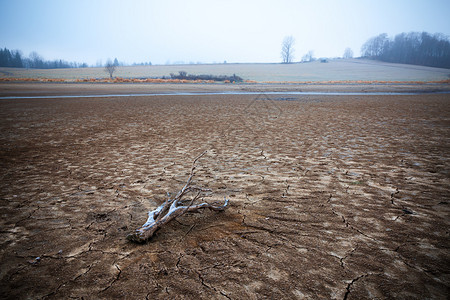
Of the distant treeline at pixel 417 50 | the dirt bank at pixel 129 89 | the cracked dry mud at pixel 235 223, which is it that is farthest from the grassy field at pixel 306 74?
the cracked dry mud at pixel 235 223

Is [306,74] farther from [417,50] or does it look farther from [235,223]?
[235,223]

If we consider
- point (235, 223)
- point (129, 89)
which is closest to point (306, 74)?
point (129, 89)

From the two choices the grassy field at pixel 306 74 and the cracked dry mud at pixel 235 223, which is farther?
the grassy field at pixel 306 74

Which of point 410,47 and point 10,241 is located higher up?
point 410,47

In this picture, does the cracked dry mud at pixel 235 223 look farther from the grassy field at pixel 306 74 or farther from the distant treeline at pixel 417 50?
the distant treeline at pixel 417 50

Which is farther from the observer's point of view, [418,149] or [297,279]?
[418,149]

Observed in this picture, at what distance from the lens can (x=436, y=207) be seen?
Answer: 273cm

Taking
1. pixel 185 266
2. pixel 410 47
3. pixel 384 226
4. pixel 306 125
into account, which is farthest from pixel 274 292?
pixel 410 47

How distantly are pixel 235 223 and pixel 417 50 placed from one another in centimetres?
10298

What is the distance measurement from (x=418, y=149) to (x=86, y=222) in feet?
21.4

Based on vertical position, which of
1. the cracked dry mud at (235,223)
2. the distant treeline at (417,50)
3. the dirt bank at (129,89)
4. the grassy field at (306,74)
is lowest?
the cracked dry mud at (235,223)

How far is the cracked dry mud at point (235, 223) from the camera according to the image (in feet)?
5.62

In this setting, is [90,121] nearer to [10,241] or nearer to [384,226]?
[10,241]

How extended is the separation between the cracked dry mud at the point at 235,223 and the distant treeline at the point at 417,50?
92404mm
